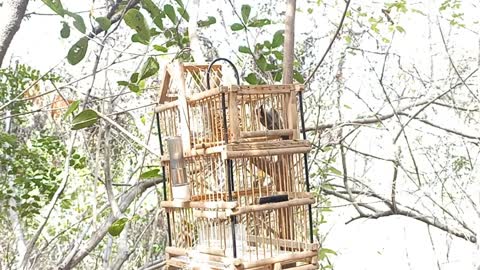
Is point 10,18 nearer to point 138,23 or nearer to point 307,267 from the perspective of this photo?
point 138,23

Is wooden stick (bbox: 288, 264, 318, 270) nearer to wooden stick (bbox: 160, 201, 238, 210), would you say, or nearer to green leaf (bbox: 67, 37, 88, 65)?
wooden stick (bbox: 160, 201, 238, 210)

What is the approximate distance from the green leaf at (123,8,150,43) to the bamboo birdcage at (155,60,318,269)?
13 centimetres

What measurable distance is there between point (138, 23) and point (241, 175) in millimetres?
367

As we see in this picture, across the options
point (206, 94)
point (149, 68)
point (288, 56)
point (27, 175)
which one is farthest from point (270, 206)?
point (27, 175)

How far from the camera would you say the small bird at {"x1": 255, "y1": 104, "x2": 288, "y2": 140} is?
91 centimetres

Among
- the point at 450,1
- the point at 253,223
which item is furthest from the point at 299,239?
the point at 450,1

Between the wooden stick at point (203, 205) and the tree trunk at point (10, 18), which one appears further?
the wooden stick at point (203, 205)

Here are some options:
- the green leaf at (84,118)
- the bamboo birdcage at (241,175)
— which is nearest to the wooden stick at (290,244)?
the bamboo birdcage at (241,175)

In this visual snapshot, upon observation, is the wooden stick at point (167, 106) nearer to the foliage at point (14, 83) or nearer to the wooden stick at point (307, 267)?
the wooden stick at point (307, 267)

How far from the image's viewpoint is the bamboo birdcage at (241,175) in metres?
0.83

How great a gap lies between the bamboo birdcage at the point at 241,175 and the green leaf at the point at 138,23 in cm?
13

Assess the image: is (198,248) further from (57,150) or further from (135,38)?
(57,150)

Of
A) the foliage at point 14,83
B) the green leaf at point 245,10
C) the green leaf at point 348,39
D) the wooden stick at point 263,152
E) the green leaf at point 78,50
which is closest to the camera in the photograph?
the wooden stick at point 263,152

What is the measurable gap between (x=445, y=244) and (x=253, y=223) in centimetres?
134
